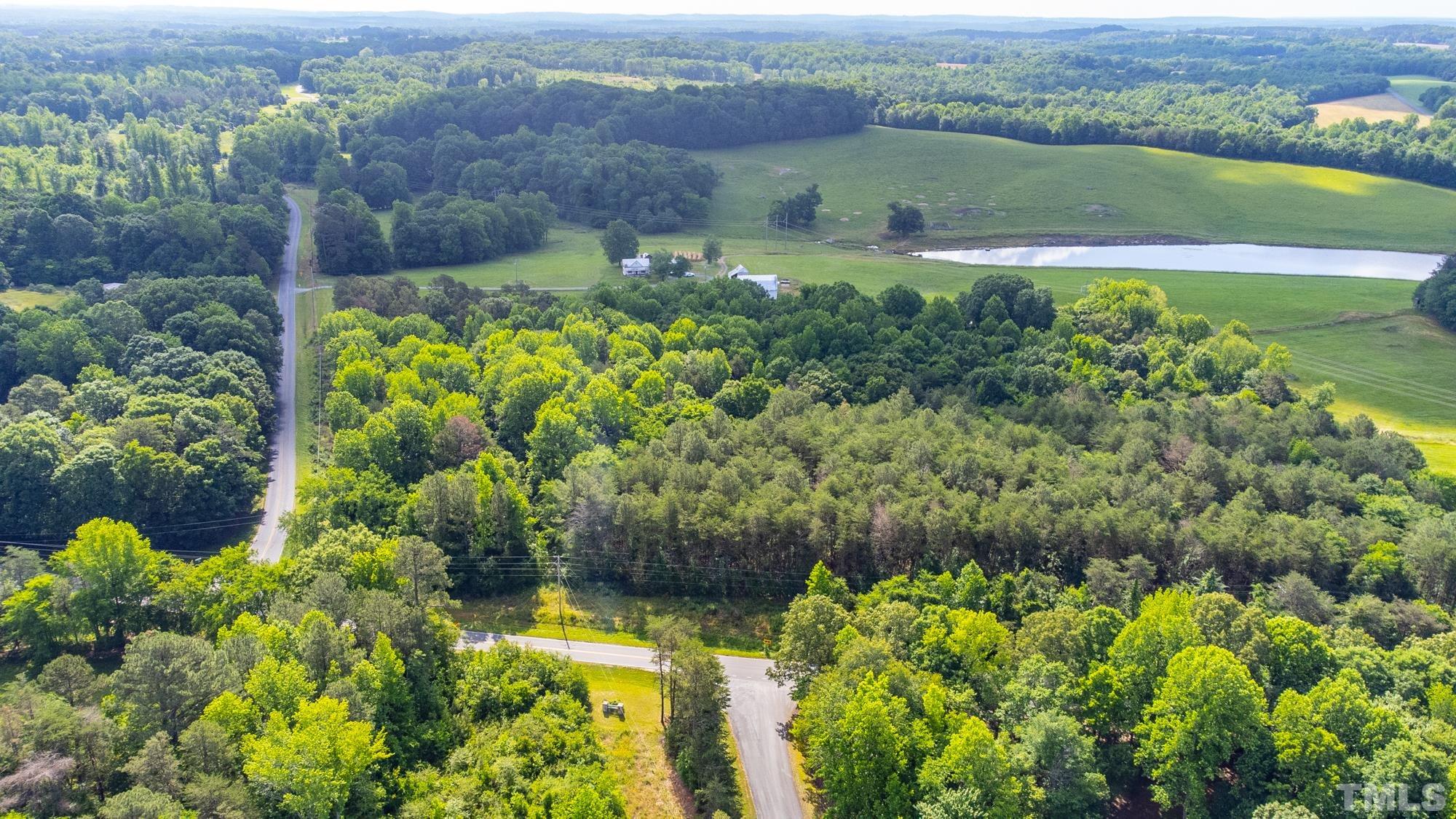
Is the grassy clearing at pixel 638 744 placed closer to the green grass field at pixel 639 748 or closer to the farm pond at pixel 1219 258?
the green grass field at pixel 639 748

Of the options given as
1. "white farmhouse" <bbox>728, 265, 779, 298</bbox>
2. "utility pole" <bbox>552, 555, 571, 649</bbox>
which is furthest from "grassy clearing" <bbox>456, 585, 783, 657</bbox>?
"white farmhouse" <bbox>728, 265, 779, 298</bbox>

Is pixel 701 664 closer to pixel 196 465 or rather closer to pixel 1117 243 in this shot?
pixel 196 465

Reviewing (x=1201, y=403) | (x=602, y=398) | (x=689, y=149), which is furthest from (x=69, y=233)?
(x=1201, y=403)

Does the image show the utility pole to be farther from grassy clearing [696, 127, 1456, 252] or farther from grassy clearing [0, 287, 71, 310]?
grassy clearing [696, 127, 1456, 252]

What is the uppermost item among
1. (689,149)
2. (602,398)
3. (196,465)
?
(689,149)

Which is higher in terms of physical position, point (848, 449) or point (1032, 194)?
point (1032, 194)

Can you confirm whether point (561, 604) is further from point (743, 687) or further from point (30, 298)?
point (30, 298)
